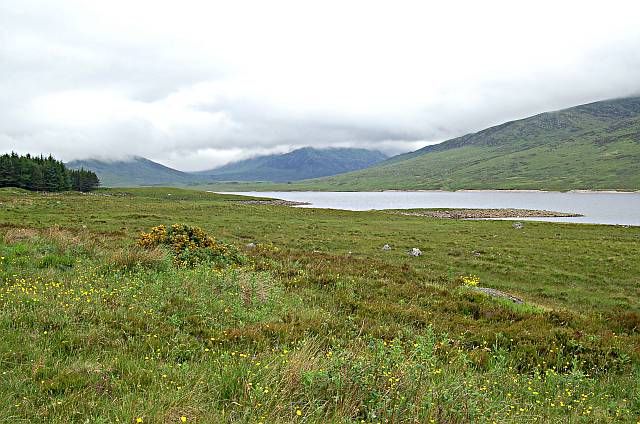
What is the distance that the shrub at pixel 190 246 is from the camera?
53.3ft

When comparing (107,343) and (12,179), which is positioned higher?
(12,179)

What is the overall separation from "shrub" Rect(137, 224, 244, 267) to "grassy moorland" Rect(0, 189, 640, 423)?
991 millimetres

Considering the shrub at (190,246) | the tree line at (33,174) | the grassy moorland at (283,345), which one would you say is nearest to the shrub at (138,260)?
the grassy moorland at (283,345)

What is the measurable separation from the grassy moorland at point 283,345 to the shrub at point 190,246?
0.99 meters

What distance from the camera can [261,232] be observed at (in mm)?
39375

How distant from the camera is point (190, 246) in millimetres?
17188

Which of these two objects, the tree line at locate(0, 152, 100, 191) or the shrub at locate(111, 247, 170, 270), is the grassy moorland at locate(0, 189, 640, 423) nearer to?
the shrub at locate(111, 247, 170, 270)

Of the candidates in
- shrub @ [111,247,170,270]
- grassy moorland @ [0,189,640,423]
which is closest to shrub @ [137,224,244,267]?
grassy moorland @ [0,189,640,423]

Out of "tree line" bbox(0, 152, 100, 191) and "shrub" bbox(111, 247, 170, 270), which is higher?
"tree line" bbox(0, 152, 100, 191)

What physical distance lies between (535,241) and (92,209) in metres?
52.2

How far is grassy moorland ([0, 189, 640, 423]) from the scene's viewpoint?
215 inches

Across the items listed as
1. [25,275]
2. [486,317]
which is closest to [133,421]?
[25,275]

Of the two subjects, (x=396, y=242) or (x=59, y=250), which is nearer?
(x=59, y=250)

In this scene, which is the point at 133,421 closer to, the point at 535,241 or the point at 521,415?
the point at 521,415
